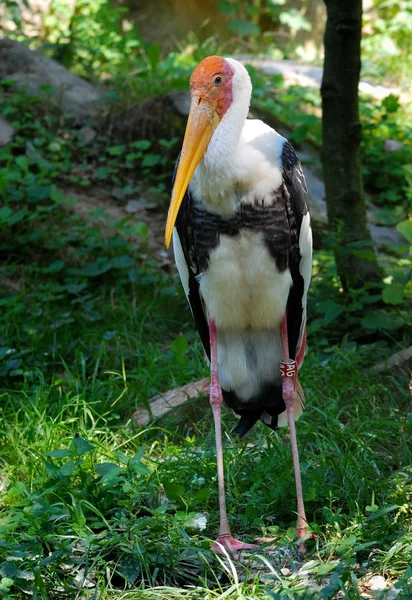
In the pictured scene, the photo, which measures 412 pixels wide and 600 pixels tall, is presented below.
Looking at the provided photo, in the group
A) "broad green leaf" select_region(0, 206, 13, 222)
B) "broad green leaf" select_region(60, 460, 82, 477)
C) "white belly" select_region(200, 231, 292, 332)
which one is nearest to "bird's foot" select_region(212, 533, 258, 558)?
"broad green leaf" select_region(60, 460, 82, 477)

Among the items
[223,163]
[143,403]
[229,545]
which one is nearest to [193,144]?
[223,163]

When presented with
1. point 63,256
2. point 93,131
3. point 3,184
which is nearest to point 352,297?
point 63,256

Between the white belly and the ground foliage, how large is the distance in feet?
1.82

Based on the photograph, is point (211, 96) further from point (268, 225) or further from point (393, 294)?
point (393, 294)

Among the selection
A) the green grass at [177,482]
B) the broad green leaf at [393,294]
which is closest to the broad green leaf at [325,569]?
the green grass at [177,482]

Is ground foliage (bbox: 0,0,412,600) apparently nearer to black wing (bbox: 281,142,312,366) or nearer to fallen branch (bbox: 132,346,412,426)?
fallen branch (bbox: 132,346,412,426)

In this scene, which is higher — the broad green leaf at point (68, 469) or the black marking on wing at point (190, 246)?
the black marking on wing at point (190, 246)

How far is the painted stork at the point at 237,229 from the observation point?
2.85 meters

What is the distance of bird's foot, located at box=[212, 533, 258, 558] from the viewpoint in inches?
109

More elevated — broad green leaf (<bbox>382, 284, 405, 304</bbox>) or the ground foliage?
broad green leaf (<bbox>382, 284, 405, 304</bbox>)

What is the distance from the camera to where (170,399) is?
3939mm

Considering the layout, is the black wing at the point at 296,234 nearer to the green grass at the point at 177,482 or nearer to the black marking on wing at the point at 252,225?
the black marking on wing at the point at 252,225

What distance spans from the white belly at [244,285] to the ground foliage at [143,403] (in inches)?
21.8

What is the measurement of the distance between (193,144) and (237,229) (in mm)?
335
